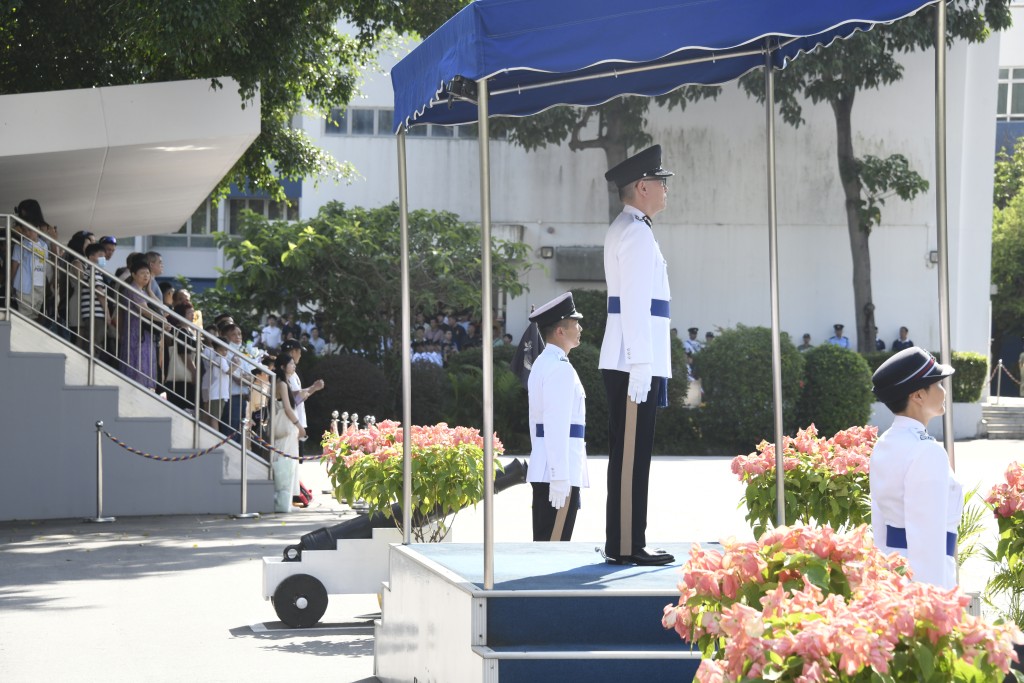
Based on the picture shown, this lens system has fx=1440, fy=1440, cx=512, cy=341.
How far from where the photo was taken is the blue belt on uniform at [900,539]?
4.85 meters

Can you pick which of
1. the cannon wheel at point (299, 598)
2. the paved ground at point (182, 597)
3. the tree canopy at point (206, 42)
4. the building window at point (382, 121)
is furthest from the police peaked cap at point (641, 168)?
the building window at point (382, 121)

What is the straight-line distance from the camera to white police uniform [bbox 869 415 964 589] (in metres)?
4.77

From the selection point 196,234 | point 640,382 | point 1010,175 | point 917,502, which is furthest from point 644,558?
point 1010,175

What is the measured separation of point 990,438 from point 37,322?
77.7 ft

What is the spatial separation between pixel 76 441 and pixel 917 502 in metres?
12.6

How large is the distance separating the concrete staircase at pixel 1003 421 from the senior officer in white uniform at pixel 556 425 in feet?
87.3

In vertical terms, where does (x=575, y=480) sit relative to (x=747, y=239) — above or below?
below

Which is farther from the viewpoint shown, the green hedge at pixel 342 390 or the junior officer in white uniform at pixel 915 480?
the green hedge at pixel 342 390

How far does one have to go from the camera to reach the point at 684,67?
793cm

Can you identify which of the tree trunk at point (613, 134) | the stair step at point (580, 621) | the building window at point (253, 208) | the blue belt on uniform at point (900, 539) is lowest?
the stair step at point (580, 621)

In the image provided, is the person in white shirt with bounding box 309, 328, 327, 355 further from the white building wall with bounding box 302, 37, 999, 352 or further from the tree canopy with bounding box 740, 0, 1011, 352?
the tree canopy with bounding box 740, 0, 1011, 352

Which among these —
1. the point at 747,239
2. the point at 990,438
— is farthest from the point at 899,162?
the point at 990,438

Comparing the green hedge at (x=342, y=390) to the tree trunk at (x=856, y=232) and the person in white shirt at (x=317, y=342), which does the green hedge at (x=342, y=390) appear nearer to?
the person in white shirt at (x=317, y=342)

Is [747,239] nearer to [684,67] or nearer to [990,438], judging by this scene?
[990,438]
